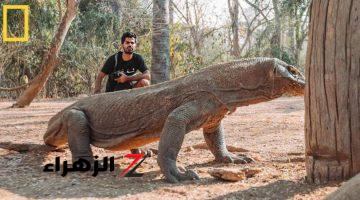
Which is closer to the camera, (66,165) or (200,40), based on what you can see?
(66,165)

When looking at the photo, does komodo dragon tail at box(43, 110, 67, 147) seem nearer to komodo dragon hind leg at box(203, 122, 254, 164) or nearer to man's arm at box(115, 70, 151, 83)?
man's arm at box(115, 70, 151, 83)

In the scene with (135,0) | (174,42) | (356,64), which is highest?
(135,0)

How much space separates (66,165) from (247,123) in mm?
4227

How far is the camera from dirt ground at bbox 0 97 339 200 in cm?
369

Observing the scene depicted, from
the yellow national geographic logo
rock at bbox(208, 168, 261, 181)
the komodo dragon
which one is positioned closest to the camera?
rock at bbox(208, 168, 261, 181)

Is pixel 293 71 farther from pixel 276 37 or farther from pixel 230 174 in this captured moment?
pixel 276 37

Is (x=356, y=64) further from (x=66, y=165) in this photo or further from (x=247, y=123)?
(x=247, y=123)

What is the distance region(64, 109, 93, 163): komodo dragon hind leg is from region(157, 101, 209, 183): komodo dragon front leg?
90 centimetres

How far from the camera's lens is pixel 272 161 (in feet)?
17.0

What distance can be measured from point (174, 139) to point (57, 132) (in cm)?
153

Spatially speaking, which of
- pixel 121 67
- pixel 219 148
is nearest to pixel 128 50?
pixel 121 67

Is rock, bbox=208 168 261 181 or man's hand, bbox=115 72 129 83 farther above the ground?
man's hand, bbox=115 72 129 83

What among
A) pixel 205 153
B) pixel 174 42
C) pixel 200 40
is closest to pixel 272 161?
pixel 205 153

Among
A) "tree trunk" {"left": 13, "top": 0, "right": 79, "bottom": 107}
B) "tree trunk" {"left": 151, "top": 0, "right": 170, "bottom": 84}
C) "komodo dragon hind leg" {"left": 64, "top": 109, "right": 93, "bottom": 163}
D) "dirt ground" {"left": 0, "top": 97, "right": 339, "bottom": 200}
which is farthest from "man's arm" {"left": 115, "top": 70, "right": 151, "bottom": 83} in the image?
"tree trunk" {"left": 13, "top": 0, "right": 79, "bottom": 107}
